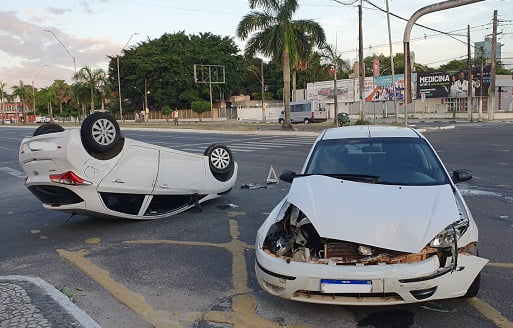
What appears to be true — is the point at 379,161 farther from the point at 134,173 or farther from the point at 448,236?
the point at 134,173

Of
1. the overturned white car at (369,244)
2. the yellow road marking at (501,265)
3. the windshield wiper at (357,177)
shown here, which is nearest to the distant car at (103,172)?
the overturned white car at (369,244)

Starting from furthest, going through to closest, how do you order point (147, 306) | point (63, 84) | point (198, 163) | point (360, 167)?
point (63, 84)
point (198, 163)
point (360, 167)
point (147, 306)

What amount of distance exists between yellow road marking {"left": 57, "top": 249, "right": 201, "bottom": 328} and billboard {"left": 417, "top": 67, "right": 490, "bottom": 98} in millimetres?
54092

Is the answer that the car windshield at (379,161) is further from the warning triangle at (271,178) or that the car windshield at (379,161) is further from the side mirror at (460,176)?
the warning triangle at (271,178)

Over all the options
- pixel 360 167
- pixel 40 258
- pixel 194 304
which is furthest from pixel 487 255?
pixel 40 258

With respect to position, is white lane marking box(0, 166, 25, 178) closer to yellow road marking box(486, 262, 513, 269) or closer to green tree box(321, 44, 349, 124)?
yellow road marking box(486, 262, 513, 269)

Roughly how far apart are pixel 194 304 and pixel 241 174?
29.5ft

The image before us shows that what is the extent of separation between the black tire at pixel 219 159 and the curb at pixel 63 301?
13.2ft

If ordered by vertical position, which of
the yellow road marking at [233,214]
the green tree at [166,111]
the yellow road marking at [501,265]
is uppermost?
the green tree at [166,111]

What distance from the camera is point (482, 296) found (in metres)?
4.38

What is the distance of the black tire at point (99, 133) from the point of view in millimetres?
6465

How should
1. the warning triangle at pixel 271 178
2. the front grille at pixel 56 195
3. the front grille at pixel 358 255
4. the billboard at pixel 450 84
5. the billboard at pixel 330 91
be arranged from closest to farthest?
the front grille at pixel 358 255
the front grille at pixel 56 195
the warning triangle at pixel 271 178
the billboard at pixel 450 84
the billboard at pixel 330 91

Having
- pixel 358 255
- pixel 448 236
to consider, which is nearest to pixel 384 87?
pixel 448 236

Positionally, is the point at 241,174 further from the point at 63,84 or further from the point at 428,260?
the point at 63,84
